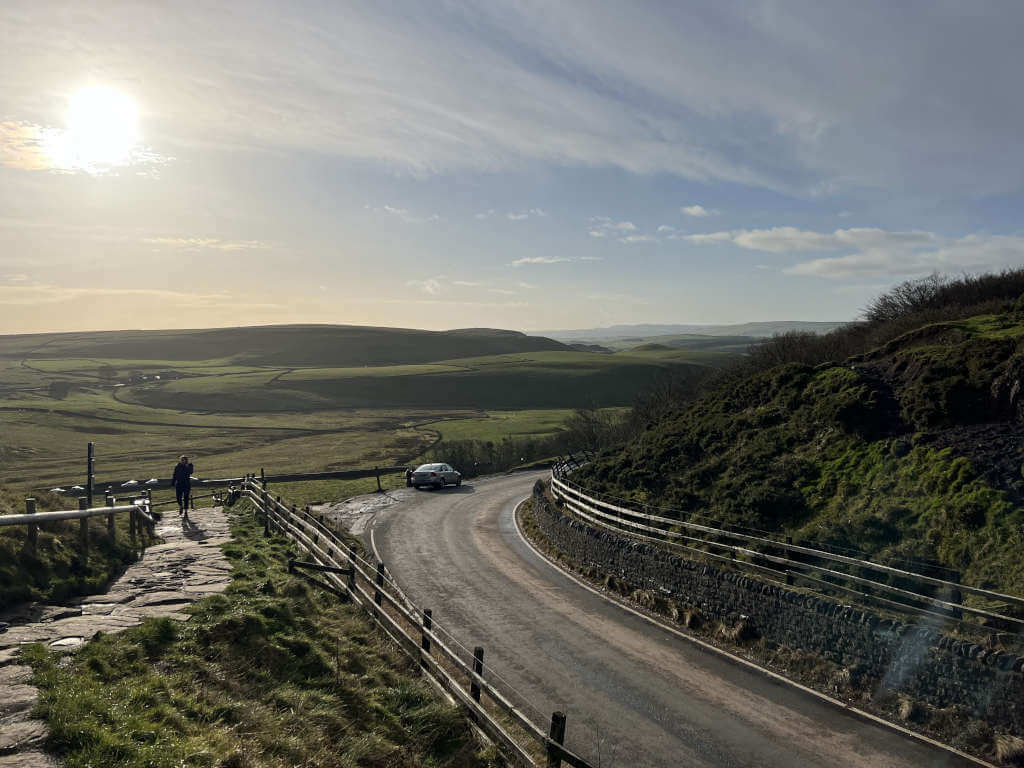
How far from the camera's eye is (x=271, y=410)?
125688mm

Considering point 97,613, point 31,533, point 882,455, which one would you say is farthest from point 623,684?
point 31,533

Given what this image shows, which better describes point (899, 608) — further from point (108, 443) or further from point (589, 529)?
point (108, 443)

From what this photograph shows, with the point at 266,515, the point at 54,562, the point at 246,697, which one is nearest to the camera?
the point at 246,697

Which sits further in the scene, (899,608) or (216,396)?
(216,396)

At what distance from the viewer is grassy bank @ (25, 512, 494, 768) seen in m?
6.58

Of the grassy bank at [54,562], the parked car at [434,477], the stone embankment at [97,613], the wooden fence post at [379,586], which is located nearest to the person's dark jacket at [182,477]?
the stone embankment at [97,613]

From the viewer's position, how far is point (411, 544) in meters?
26.4

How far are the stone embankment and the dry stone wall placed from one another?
11.5m

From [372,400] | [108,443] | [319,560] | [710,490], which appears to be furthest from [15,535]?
[372,400]

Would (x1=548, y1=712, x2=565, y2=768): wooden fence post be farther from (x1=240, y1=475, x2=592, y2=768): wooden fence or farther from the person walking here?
the person walking

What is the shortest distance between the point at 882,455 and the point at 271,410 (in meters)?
121

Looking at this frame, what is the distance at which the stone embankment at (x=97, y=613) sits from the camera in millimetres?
6195

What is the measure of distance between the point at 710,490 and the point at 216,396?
13036 centimetres

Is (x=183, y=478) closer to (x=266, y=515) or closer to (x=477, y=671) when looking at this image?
(x=266, y=515)
